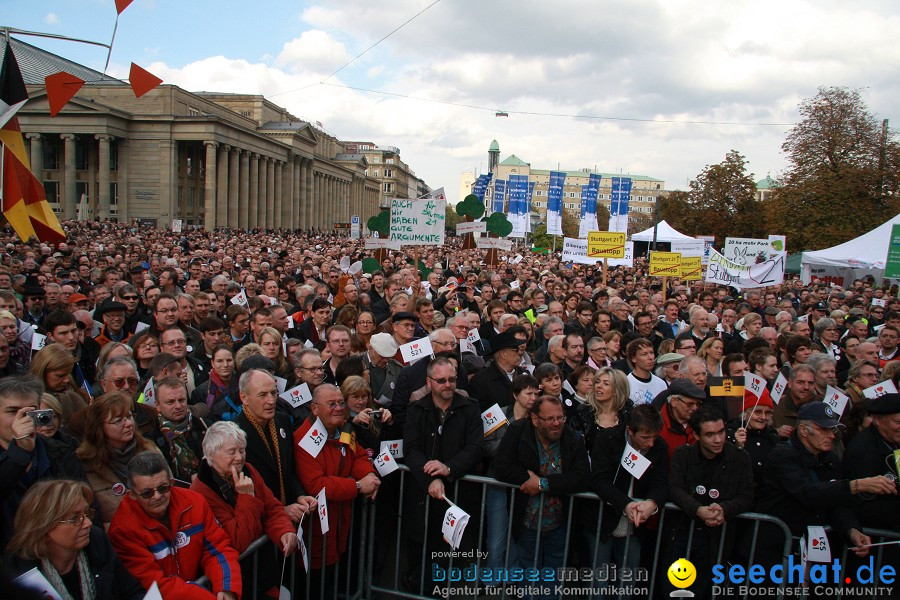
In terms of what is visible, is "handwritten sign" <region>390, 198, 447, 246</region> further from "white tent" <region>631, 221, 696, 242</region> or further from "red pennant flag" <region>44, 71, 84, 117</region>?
"white tent" <region>631, 221, 696, 242</region>

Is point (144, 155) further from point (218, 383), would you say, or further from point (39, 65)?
point (218, 383)

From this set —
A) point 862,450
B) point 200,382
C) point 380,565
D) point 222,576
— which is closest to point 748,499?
point 862,450

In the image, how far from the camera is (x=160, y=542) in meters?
3.20

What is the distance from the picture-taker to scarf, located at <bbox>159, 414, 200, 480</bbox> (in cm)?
410

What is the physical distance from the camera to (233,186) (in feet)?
220

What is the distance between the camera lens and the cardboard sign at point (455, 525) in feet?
13.2

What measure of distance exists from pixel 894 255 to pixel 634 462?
16364mm

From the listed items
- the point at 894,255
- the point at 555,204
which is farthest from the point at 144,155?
the point at 894,255

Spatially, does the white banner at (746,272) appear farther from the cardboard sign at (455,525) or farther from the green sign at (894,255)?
the cardboard sign at (455,525)

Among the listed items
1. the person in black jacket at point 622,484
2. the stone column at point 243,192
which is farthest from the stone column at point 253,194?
the person in black jacket at point 622,484

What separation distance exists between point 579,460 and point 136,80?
20.2ft

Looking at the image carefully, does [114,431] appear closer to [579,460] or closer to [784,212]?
[579,460]

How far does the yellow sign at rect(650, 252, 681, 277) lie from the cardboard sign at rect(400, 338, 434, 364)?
1049 centimetres

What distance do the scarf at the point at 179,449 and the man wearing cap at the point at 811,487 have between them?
3.95 metres
